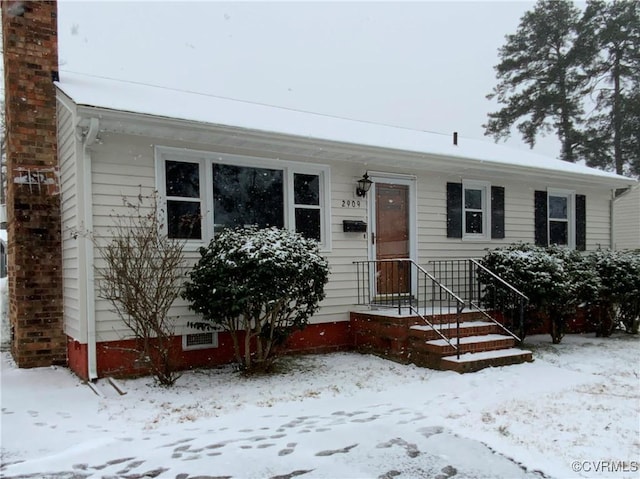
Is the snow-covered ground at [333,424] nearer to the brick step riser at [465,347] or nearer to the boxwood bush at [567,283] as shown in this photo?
the brick step riser at [465,347]

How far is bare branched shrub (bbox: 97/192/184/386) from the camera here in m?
5.45

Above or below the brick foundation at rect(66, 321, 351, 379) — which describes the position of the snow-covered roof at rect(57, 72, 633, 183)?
above

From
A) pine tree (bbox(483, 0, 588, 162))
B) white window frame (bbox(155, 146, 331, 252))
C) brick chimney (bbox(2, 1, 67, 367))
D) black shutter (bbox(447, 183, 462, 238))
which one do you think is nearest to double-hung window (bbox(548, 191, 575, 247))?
black shutter (bbox(447, 183, 462, 238))

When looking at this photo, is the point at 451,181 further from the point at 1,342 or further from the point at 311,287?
the point at 1,342

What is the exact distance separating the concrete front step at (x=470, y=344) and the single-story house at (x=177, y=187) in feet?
5.38

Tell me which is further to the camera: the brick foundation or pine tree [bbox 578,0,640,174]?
pine tree [bbox 578,0,640,174]

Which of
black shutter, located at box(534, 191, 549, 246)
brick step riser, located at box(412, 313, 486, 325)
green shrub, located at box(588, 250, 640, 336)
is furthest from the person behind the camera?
black shutter, located at box(534, 191, 549, 246)

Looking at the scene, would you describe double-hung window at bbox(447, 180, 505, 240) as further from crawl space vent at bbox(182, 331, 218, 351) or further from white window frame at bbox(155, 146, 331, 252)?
crawl space vent at bbox(182, 331, 218, 351)

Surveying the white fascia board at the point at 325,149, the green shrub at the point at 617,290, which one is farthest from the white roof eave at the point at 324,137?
the green shrub at the point at 617,290

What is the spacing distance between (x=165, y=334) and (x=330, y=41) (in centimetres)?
5890

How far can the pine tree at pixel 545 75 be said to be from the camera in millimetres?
24359

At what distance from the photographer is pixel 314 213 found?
7.48 metres

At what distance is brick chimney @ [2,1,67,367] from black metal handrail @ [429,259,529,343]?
5.81 meters

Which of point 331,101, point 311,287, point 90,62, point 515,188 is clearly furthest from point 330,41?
point 311,287
